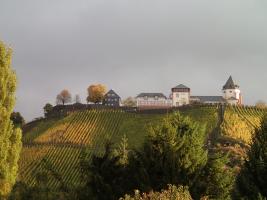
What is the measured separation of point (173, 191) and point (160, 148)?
740cm

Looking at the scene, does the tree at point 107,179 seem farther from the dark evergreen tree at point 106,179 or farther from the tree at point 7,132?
the tree at point 7,132

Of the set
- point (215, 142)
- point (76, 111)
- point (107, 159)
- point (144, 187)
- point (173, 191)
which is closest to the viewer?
point (173, 191)

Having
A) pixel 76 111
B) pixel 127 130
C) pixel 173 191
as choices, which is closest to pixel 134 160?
pixel 173 191

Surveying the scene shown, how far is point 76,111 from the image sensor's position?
5034 inches

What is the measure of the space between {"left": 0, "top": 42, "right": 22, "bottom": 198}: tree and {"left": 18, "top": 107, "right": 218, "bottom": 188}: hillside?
4563cm

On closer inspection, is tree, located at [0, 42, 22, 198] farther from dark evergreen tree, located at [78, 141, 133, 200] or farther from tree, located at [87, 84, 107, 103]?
tree, located at [87, 84, 107, 103]

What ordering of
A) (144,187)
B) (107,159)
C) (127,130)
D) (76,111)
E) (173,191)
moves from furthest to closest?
(76,111)
(127,130)
(107,159)
(144,187)
(173,191)

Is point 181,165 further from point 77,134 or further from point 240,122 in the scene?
point 77,134

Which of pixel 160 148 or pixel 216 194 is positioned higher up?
pixel 160 148

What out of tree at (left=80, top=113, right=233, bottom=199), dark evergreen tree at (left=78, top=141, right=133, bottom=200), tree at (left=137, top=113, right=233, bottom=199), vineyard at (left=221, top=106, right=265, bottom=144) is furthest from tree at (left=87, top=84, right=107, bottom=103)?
tree at (left=137, top=113, right=233, bottom=199)

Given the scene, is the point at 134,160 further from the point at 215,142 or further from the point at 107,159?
the point at 215,142

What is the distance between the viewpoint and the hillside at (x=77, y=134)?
90.2m

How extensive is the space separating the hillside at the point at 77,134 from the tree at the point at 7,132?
45.6 meters

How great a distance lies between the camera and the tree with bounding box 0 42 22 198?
1382 inches
